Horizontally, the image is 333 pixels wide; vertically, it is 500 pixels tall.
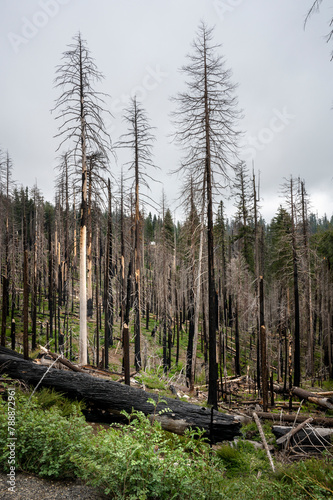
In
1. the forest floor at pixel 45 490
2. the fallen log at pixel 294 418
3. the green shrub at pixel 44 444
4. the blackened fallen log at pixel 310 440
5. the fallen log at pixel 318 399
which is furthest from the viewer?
the fallen log at pixel 318 399

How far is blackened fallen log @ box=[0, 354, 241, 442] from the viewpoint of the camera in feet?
20.1

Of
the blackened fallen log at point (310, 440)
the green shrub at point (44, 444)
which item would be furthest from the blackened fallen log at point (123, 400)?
the green shrub at point (44, 444)

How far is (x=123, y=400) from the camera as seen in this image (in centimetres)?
638

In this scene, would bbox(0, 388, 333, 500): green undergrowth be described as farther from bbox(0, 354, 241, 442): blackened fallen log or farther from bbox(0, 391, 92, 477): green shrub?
bbox(0, 354, 241, 442): blackened fallen log

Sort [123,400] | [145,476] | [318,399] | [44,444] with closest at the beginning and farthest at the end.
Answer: [145,476], [44,444], [123,400], [318,399]

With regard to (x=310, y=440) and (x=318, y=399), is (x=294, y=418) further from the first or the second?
(x=318, y=399)

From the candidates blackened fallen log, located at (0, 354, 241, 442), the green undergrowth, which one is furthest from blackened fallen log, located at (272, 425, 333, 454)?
the green undergrowth

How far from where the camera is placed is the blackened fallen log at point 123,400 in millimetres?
6117

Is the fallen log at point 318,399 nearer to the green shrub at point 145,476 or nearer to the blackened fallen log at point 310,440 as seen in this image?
the blackened fallen log at point 310,440

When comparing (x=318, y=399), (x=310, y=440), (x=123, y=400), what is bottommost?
(x=318, y=399)

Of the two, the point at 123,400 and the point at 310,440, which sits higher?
the point at 123,400

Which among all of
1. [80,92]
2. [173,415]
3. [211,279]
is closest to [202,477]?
[173,415]

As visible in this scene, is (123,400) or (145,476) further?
(123,400)

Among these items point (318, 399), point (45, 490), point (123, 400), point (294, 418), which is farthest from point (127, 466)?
point (318, 399)
